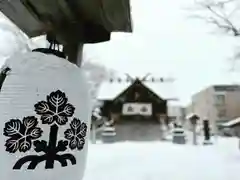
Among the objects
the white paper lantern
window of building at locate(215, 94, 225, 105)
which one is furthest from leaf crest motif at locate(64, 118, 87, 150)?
window of building at locate(215, 94, 225, 105)

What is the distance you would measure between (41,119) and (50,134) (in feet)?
0.17

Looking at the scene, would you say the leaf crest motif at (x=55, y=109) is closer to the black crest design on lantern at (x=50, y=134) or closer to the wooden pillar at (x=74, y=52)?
the black crest design on lantern at (x=50, y=134)

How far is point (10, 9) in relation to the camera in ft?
4.45

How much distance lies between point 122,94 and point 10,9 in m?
14.9

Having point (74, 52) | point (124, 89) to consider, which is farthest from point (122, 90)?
point (74, 52)

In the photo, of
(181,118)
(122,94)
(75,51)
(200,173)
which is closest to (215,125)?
(181,118)

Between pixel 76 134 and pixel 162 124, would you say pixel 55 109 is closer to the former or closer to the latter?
pixel 76 134

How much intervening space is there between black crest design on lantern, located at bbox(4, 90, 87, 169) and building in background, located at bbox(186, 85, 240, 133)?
16.7 m

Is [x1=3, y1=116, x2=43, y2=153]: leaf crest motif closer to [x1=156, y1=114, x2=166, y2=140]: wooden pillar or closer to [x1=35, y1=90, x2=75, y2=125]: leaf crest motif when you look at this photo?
[x1=35, y1=90, x2=75, y2=125]: leaf crest motif

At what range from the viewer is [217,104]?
1875 cm

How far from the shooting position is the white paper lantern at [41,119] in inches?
39.8

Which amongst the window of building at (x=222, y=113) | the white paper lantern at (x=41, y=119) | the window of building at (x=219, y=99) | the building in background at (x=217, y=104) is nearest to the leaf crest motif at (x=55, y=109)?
the white paper lantern at (x=41, y=119)

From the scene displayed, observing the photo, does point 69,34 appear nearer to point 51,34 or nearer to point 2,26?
point 51,34

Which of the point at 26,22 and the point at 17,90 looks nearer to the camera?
the point at 17,90
